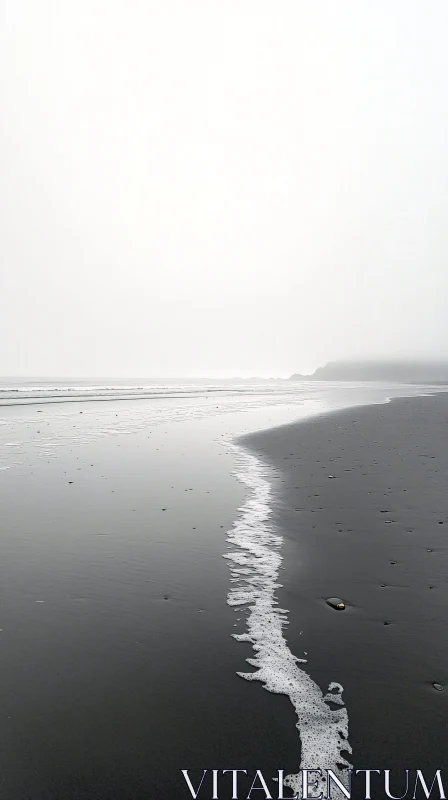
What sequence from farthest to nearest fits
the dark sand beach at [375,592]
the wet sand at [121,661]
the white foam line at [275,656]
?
the dark sand beach at [375,592] → the white foam line at [275,656] → the wet sand at [121,661]

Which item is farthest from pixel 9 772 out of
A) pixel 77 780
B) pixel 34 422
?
pixel 34 422

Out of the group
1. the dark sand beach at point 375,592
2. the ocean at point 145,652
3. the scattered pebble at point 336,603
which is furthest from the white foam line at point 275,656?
the scattered pebble at point 336,603

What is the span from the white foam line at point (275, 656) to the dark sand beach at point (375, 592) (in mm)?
123

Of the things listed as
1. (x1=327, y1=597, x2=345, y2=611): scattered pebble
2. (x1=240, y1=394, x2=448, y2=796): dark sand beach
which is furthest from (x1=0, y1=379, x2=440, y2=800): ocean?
(x1=327, y1=597, x2=345, y2=611): scattered pebble

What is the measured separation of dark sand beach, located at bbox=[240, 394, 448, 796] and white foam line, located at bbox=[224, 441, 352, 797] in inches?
4.8

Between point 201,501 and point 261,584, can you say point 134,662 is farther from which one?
point 201,501

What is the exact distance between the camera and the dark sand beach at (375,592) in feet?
12.8

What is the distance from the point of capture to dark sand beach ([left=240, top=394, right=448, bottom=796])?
12.8ft

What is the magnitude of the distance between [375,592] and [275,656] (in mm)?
2186

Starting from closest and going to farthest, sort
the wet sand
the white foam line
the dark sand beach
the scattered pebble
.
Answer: the wet sand, the white foam line, the dark sand beach, the scattered pebble

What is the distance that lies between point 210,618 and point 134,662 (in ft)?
4.10

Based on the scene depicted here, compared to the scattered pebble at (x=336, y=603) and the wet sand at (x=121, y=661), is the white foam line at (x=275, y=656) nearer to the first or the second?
the wet sand at (x=121, y=661)

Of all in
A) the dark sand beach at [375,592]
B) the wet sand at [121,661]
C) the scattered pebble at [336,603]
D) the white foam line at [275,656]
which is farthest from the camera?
the scattered pebble at [336,603]

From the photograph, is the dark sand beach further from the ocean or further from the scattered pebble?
the ocean
